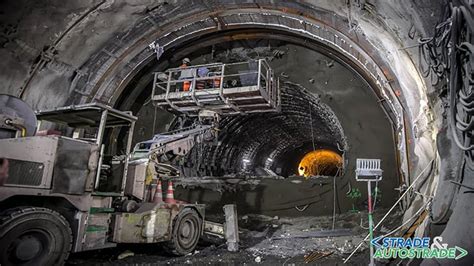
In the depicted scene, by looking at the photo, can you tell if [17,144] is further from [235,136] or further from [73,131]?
[235,136]

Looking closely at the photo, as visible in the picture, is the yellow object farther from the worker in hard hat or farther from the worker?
the worker

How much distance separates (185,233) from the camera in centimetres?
603

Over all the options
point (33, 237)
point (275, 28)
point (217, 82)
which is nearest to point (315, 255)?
point (33, 237)

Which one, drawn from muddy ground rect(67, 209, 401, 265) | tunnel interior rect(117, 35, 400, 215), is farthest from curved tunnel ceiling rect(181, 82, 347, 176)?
muddy ground rect(67, 209, 401, 265)

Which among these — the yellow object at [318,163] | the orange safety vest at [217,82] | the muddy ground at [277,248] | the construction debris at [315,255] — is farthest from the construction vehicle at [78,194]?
the yellow object at [318,163]

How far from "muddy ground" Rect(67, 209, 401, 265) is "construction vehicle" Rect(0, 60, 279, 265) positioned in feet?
1.18

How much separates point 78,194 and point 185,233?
2336 mm

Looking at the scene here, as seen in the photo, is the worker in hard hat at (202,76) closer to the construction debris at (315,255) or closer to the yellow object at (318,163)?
the construction debris at (315,255)

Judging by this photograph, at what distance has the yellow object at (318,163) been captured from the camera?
1977 centimetres

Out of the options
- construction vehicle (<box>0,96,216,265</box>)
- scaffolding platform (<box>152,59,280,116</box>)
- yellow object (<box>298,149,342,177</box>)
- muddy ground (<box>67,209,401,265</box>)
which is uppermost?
scaffolding platform (<box>152,59,280,116</box>)

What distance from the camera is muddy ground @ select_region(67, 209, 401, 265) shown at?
513 cm

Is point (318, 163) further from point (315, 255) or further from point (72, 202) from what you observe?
point (72, 202)

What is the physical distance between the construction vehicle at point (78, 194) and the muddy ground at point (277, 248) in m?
0.36

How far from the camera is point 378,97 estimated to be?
27.2ft
